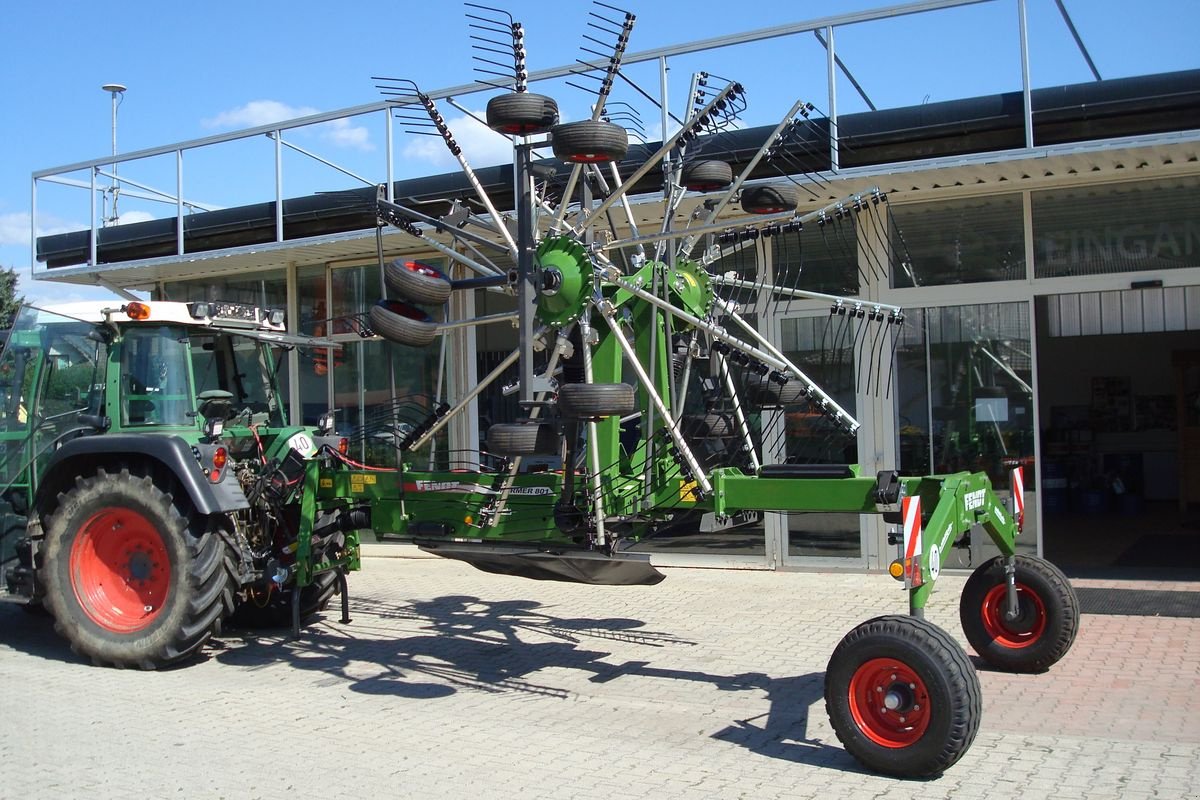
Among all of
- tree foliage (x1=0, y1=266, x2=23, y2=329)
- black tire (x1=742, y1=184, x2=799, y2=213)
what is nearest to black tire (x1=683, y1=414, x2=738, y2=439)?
black tire (x1=742, y1=184, x2=799, y2=213)

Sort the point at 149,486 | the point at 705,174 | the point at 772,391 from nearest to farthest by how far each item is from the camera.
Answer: the point at 772,391, the point at 705,174, the point at 149,486

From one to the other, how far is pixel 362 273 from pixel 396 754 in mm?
8939

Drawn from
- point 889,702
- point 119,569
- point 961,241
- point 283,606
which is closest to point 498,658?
point 283,606

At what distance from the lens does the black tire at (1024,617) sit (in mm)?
6699

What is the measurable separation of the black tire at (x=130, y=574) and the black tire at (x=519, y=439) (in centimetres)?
256

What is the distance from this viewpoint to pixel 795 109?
6375 millimetres

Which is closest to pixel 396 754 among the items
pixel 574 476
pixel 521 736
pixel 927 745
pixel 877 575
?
pixel 521 736

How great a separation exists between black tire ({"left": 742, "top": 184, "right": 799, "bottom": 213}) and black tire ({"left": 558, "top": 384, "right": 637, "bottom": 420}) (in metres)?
1.75

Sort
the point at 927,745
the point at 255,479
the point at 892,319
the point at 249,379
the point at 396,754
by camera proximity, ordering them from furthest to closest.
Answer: the point at 249,379
the point at 255,479
the point at 892,319
the point at 396,754
the point at 927,745

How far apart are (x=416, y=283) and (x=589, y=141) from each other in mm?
1307

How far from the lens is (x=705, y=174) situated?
24.3 feet

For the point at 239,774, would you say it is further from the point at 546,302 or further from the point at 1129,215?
the point at 1129,215

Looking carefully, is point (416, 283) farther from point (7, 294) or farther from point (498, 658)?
point (7, 294)

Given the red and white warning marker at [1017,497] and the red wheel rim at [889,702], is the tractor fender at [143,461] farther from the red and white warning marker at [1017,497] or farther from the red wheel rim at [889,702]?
the red and white warning marker at [1017,497]
